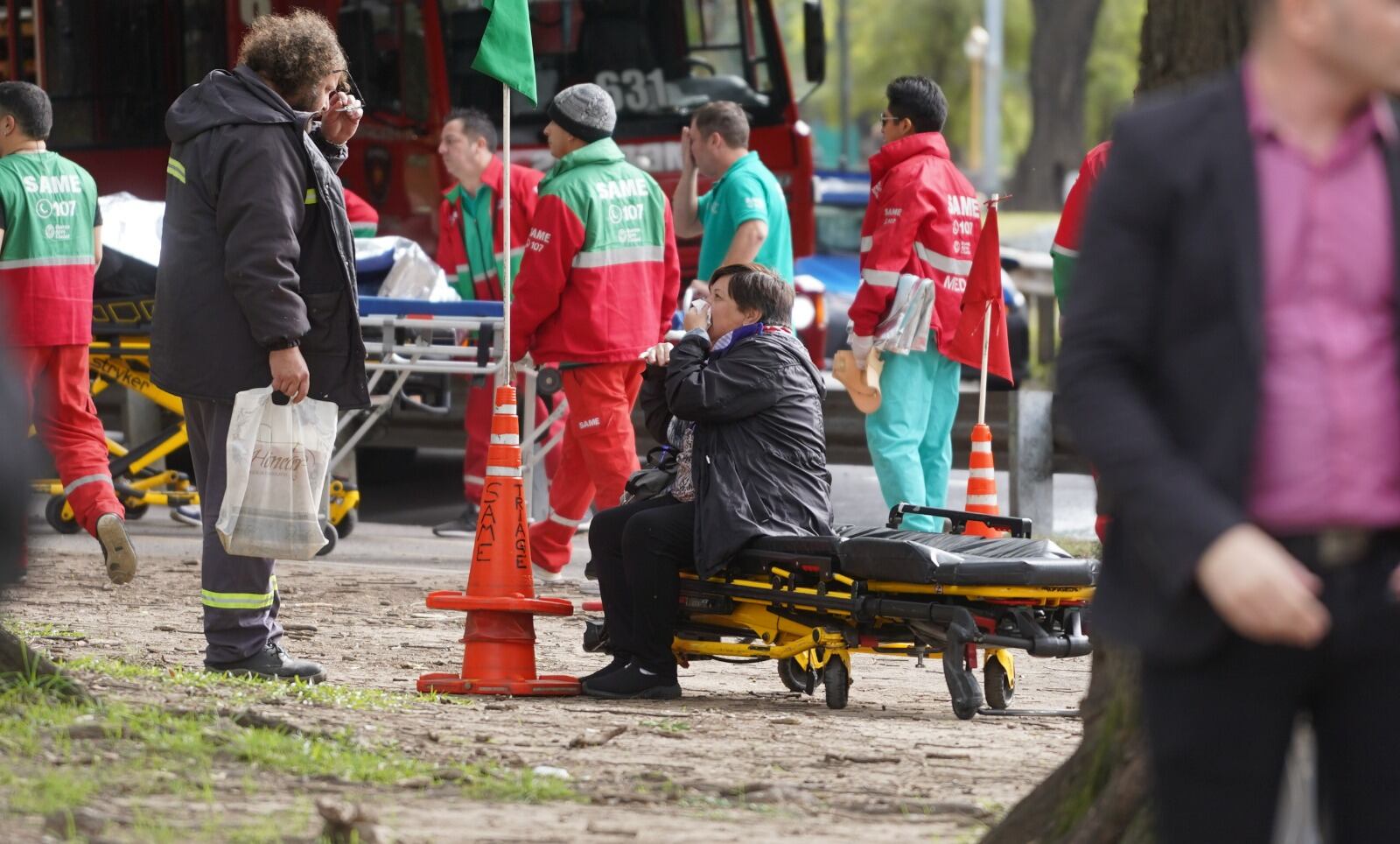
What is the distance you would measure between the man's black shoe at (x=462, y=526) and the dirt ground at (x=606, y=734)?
1.96 meters

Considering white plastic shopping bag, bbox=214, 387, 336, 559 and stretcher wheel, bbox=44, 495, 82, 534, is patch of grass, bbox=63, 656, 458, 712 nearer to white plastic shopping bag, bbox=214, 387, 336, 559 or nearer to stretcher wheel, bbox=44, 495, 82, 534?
white plastic shopping bag, bbox=214, 387, 336, 559

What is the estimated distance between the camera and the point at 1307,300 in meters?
2.32

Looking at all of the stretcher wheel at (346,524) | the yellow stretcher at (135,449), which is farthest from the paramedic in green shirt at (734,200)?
the stretcher wheel at (346,524)

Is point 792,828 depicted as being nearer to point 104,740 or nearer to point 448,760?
point 448,760

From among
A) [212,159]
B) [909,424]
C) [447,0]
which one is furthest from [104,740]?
[447,0]

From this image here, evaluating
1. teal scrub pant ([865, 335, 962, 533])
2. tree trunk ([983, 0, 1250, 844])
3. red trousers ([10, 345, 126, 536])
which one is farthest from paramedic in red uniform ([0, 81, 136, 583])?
tree trunk ([983, 0, 1250, 844])

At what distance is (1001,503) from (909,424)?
2.92 meters

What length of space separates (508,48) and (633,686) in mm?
2072

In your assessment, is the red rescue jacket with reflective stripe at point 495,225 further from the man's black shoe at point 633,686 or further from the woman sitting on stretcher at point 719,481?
the man's black shoe at point 633,686

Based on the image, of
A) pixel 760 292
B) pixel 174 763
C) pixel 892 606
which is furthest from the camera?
pixel 760 292

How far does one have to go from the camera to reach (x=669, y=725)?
550 cm

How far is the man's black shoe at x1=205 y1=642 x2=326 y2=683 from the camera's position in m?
6.04

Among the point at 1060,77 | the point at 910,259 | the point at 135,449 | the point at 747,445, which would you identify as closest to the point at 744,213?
the point at 910,259

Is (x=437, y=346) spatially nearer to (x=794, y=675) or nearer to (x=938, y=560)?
(x=794, y=675)
